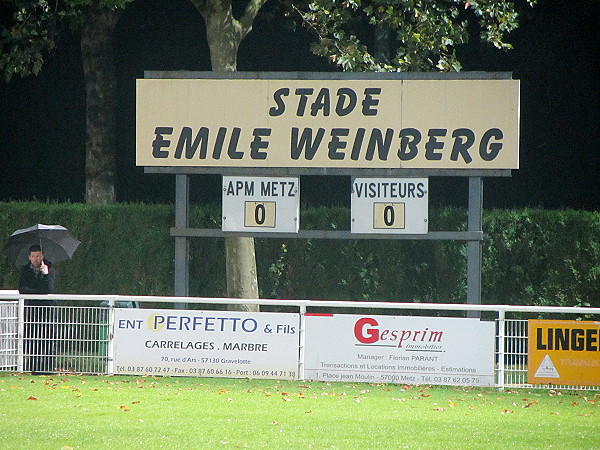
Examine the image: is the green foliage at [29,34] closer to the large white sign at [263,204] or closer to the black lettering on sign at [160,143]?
the black lettering on sign at [160,143]

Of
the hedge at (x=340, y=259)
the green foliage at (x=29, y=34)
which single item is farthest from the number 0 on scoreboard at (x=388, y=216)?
the green foliage at (x=29, y=34)

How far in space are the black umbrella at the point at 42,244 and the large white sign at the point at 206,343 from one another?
2007 millimetres

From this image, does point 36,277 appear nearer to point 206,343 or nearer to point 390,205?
point 206,343

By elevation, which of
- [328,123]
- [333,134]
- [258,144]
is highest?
[328,123]

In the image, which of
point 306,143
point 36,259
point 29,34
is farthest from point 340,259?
point 29,34

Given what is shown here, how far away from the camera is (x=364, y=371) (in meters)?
11.3

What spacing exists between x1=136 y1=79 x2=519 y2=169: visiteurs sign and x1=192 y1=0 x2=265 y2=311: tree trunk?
1985 mm

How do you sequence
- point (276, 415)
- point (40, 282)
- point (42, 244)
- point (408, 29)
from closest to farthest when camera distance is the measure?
point (276, 415) < point (40, 282) < point (42, 244) < point (408, 29)

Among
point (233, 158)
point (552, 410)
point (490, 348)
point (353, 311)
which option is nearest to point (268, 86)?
point (233, 158)

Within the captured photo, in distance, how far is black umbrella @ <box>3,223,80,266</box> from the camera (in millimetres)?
13281

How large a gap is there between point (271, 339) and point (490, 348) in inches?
95.7

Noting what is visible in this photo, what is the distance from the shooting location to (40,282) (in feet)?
41.4

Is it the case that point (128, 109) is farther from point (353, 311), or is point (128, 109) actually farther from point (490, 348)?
point (490, 348)

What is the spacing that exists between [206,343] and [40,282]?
2.47 metres
